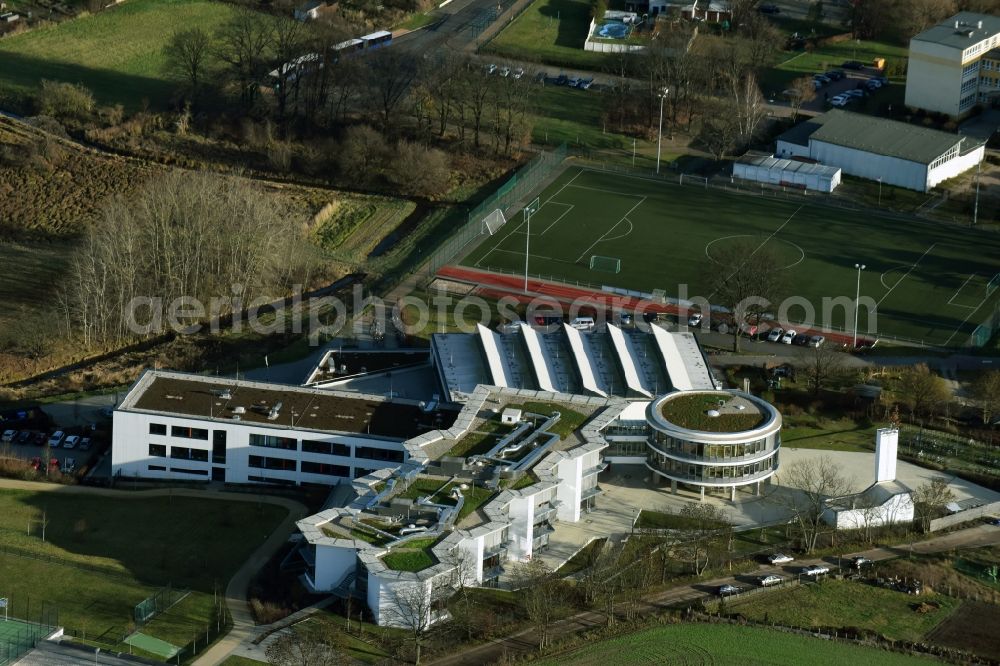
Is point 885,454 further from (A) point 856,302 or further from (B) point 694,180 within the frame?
(B) point 694,180

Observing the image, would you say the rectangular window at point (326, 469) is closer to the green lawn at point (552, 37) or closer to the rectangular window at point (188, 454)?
the rectangular window at point (188, 454)

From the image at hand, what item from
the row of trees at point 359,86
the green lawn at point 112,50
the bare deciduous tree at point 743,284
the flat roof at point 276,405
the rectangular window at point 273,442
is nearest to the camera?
the rectangular window at point 273,442

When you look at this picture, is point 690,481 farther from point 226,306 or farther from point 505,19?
point 505,19

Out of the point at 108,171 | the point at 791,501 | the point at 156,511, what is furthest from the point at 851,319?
the point at 108,171

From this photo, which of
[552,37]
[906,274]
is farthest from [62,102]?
[906,274]

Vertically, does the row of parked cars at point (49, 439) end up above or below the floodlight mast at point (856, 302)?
below

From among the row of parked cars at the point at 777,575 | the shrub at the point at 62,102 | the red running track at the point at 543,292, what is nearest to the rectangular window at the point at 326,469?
the row of parked cars at the point at 777,575
